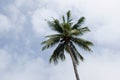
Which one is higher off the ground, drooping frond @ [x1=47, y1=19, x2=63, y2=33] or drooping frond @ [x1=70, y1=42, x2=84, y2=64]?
drooping frond @ [x1=47, y1=19, x2=63, y2=33]

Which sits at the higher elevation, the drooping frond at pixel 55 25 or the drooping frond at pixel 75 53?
the drooping frond at pixel 55 25

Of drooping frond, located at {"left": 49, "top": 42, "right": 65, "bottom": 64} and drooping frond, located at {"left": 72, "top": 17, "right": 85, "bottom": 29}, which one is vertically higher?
drooping frond, located at {"left": 72, "top": 17, "right": 85, "bottom": 29}

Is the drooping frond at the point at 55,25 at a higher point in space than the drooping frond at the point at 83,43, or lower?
higher

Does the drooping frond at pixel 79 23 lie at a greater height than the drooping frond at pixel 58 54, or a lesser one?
greater

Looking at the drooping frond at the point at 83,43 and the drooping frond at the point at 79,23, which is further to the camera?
the drooping frond at the point at 79,23

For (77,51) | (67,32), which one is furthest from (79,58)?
(67,32)

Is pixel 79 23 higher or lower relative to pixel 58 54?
higher

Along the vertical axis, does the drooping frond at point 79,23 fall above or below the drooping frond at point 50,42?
above

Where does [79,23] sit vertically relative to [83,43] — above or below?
above

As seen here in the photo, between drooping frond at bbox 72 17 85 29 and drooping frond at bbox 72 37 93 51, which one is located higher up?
drooping frond at bbox 72 17 85 29

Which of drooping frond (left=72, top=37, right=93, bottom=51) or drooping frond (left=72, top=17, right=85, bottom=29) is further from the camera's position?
drooping frond (left=72, top=17, right=85, bottom=29)

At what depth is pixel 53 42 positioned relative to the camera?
139 feet

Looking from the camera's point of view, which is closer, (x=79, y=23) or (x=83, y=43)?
(x=83, y=43)

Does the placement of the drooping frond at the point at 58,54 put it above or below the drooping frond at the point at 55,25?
below
